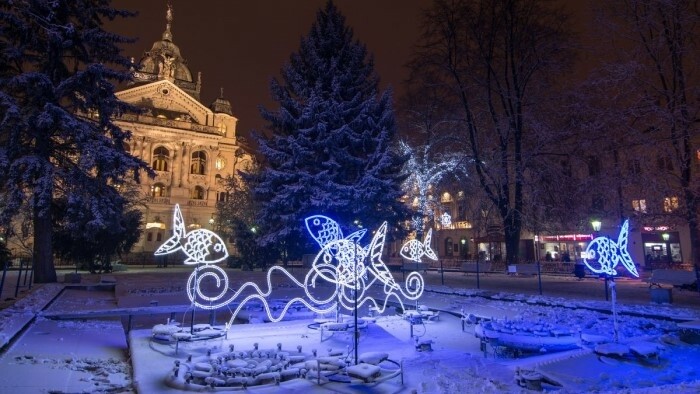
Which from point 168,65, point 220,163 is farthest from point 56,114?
point 168,65

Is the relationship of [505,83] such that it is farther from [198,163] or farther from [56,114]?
[198,163]

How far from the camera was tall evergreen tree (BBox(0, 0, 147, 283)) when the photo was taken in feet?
57.6

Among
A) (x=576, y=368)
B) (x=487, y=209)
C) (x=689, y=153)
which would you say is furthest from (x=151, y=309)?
(x=487, y=209)

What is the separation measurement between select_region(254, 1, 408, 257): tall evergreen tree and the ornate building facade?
113 feet

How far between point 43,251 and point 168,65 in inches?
2127

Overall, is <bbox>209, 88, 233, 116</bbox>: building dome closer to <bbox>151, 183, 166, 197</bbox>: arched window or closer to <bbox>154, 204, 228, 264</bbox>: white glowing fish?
<bbox>151, 183, 166, 197</bbox>: arched window

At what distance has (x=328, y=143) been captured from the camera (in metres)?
22.6

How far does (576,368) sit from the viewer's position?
6.88 m

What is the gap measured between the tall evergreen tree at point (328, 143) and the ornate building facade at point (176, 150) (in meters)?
34.5

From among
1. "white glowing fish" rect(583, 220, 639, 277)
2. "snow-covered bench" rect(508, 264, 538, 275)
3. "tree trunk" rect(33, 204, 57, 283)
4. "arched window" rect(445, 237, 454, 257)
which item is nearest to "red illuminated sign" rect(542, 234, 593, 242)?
"arched window" rect(445, 237, 454, 257)

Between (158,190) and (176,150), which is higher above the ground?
(176,150)

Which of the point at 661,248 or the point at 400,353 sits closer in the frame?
the point at 400,353

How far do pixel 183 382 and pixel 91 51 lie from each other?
1964 cm

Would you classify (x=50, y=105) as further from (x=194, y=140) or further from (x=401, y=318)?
(x=194, y=140)
